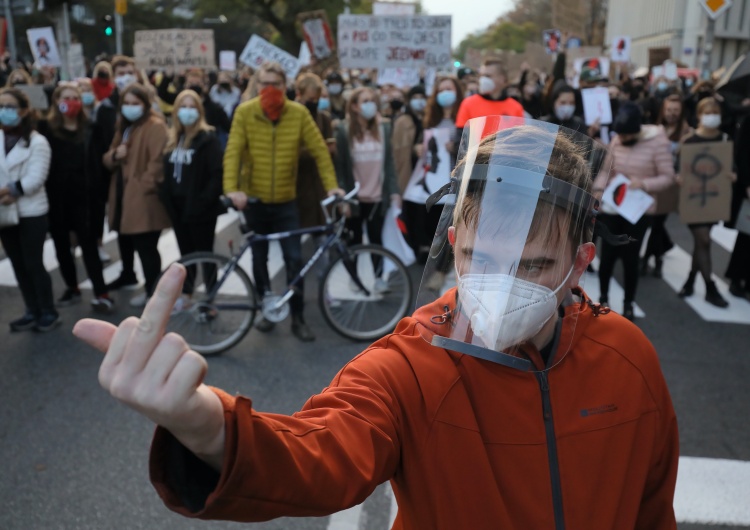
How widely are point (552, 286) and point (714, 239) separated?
8897mm

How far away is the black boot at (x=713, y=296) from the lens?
694 cm

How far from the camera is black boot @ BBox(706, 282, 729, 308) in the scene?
6938 millimetres

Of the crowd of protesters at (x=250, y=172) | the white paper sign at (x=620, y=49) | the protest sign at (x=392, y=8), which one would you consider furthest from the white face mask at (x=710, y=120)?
the white paper sign at (x=620, y=49)

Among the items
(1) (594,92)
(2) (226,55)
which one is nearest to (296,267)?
(1) (594,92)

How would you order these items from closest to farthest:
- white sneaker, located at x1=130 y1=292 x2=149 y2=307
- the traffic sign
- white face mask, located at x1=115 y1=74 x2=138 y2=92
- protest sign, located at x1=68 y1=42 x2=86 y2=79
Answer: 1. white sneaker, located at x1=130 y1=292 x2=149 y2=307
2. white face mask, located at x1=115 y1=74 x2=138 y2=92
3. the traffic sign
4. protest sign, located at x1=68 y1=42 x2=86 y2=79

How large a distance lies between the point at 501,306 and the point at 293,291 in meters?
4.41

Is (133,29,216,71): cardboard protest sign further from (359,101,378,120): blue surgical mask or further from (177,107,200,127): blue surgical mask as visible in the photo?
(177,107,200,127): blue surgical mask

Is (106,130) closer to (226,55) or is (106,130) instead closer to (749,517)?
(749,517)

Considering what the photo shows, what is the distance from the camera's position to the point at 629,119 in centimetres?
619

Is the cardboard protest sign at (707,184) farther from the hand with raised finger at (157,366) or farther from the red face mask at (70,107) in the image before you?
the hand with raised finger at (157,366)

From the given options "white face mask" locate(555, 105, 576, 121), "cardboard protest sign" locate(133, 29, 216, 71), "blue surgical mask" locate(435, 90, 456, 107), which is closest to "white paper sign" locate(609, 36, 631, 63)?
"cardboard protest sign" locate(133, 29, 216, 71)

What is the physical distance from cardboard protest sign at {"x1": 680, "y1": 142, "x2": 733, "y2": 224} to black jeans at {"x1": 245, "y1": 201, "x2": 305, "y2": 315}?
3.63 metres

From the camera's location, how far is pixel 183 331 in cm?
562

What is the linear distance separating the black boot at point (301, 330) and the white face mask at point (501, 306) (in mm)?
4466
